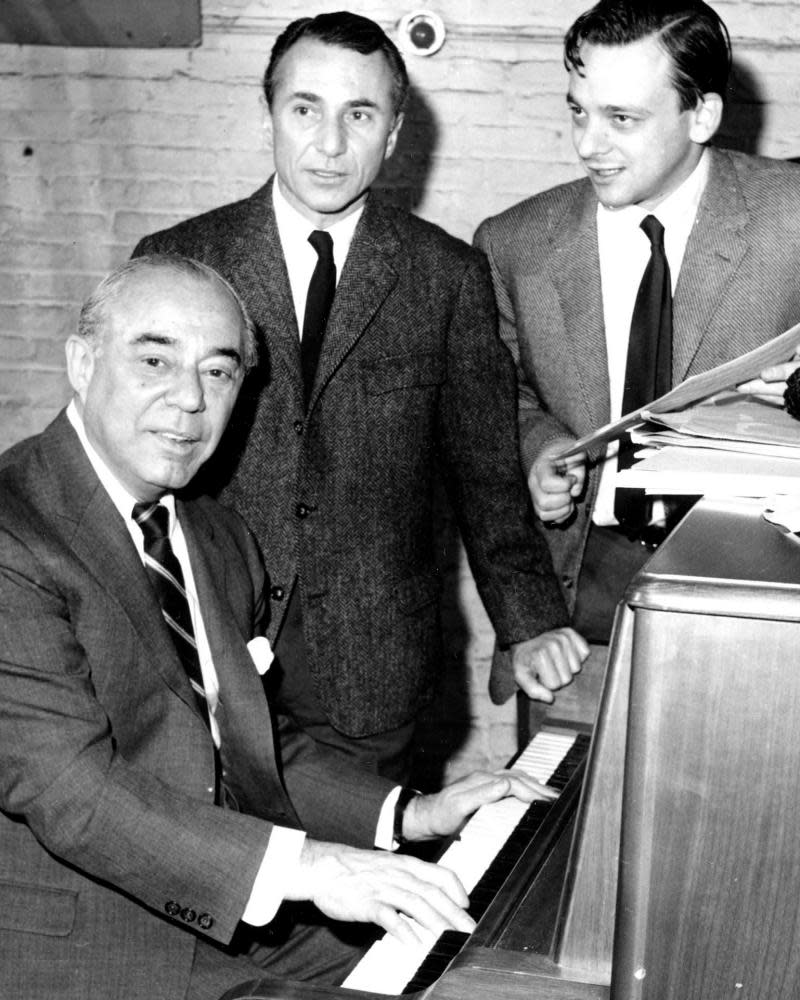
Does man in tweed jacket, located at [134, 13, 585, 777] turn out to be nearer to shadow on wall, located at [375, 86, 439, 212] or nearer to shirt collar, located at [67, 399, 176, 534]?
shirt collar, located at [67, 399, 176, 534]

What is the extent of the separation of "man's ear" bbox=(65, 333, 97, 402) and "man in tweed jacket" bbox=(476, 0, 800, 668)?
87 cm

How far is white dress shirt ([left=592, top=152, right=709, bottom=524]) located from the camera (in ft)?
8.52

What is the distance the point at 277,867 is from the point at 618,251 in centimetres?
145

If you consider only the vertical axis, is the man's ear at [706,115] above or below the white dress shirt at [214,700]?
above

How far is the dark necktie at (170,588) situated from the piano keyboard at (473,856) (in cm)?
43

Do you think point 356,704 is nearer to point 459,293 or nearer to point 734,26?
point 459,293

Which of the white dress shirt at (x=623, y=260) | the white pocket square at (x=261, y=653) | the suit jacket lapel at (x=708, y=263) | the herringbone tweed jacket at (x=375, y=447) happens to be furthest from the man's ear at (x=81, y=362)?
the suit jacket lapel at (x=708, y=263)

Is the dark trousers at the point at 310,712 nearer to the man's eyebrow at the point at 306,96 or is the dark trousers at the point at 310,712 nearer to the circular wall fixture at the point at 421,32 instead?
the man's eyebrow at the point at 306,96

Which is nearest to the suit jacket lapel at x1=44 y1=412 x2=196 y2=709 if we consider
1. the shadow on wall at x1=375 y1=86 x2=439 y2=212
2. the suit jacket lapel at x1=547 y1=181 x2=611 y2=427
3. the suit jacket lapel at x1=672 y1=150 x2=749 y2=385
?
the suit jacket lapel at x1=547 y1=181 x2=611 y2=427

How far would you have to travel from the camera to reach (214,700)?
Answer: 6.72 ft

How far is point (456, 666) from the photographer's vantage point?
4.02 meters

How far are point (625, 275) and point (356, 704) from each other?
1002 millimetres

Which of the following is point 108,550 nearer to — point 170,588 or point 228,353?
point 170,588

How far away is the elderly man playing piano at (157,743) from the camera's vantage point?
1.75 metres
